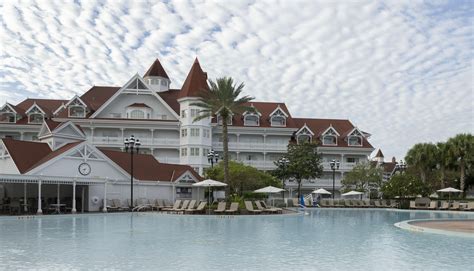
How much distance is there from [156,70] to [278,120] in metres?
18.8

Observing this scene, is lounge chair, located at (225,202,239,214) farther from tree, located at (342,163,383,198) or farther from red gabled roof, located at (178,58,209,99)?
tree, located at (342,163,383,198)

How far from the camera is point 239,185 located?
5494 centimetres

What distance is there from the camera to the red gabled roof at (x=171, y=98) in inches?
2675

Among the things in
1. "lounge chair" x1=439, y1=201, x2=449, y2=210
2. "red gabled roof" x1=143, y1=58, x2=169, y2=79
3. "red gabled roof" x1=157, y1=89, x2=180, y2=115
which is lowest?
"lounge chair" x1=439, y1=201, x2=449, y2=210

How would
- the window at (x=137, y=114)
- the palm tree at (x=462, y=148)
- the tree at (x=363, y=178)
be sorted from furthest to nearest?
the window at (x=137, y=114), the tree at (x=363, y=178), the palm tree at (x=462, y=148)

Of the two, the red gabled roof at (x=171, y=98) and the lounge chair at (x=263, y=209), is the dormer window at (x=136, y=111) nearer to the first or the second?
the red gabled roof at (x=171, y=98)

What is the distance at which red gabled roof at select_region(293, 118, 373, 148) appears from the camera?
2931 inches

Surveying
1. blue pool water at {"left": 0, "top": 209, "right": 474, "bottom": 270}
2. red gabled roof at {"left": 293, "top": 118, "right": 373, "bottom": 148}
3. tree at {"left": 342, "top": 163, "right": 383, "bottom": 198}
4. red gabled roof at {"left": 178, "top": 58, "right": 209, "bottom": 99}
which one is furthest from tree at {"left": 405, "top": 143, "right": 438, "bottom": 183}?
blue pool water at {"left": 0, "top": 209, "right": 474, "bottom": 270}

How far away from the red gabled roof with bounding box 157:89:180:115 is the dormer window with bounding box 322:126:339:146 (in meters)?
21.0

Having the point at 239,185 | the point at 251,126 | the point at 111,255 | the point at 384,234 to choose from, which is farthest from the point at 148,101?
the point at 111,255

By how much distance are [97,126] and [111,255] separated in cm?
5288

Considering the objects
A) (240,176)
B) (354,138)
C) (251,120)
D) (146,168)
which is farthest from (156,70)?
(354,138)

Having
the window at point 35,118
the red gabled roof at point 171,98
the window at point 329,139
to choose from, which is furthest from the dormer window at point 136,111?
the window at point 329,139

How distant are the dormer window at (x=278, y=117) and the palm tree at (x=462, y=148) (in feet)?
70.0
